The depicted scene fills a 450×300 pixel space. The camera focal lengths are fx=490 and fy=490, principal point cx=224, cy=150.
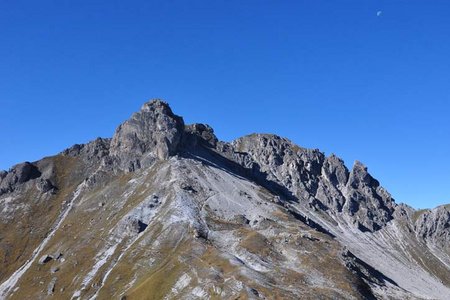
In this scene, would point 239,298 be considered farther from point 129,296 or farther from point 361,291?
point 361,291

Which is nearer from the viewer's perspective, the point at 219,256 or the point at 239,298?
the point at 239,298

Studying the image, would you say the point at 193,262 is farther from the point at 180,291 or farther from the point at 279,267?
the point at 279,267

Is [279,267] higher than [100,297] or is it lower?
higher

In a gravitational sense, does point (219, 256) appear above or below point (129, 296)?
above

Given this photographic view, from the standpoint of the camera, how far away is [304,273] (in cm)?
19712

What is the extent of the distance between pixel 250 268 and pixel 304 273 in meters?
24.0

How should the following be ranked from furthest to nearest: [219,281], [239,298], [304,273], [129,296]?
1. [304,273]
2. [129,296]
3. [219,281]
4. [239,298]

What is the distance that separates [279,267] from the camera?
199 meters

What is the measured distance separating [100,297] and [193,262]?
40.7m

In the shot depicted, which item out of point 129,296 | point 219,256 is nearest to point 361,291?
point 219,256

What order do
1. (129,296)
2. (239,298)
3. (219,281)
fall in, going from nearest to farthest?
(239,298)
(219,281)
(129,296)

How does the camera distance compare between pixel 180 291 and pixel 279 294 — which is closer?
pixel 279 294

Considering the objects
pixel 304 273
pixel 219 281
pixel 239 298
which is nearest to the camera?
pixel 239 298

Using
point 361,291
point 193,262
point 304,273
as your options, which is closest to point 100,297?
point 193,262
